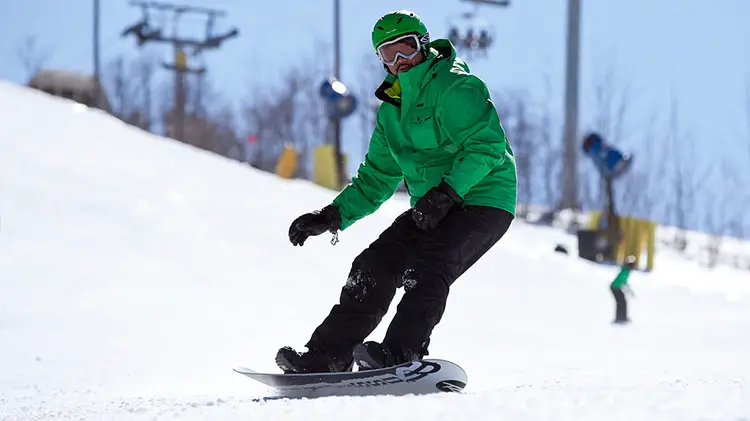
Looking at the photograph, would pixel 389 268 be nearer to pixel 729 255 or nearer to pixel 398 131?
pixel 398 131

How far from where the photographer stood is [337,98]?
20516 millimetres

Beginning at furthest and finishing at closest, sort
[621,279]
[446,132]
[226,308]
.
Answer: [621,279], [226,308], [446,132]

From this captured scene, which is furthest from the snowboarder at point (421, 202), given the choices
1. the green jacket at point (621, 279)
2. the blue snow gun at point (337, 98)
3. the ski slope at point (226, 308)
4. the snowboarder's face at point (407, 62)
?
the blue snow gun at point (337, 98)

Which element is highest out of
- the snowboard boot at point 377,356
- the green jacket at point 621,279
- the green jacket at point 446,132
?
the green jacket at point 446,132

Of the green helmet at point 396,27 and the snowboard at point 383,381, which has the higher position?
the green helmet at point 396,27

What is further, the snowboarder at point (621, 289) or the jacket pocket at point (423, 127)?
the snowboarder at point (621, 289)

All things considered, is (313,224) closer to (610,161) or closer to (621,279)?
(621,279)

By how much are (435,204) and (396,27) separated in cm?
73

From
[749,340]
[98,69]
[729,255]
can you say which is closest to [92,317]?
[749,340]

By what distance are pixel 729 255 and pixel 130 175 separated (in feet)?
60.1

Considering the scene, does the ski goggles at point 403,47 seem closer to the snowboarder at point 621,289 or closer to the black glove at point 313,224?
the black glove at point 313,224

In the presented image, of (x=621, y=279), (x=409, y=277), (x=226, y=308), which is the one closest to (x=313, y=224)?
(x=409, y=277)

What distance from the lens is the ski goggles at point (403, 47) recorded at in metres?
3.91

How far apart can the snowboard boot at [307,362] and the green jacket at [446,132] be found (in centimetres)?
72
